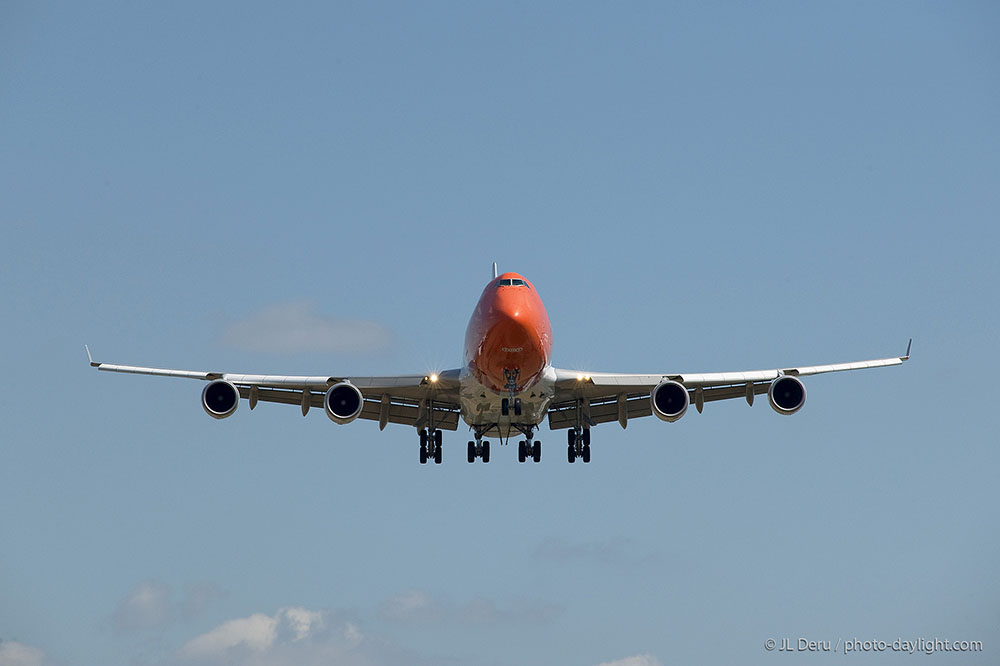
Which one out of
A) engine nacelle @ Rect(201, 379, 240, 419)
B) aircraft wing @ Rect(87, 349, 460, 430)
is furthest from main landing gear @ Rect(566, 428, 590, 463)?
engine nacelle @ Rect(201, 379, 240, 419)

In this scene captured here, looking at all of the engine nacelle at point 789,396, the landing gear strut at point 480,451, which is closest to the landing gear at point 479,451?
the landing gear strut at point 480,451

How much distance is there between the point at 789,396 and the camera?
129ft

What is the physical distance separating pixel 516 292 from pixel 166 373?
1118 cm

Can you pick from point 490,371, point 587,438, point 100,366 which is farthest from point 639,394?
point 100,366

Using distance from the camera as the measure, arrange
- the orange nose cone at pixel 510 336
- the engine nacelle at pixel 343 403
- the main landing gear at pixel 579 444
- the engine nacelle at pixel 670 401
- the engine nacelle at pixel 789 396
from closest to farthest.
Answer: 1. the orange nose cone at pixel 510 336
2. the engine nacelle at pixel 343 403
3. the engine nacelle at pixel 670 401
4. the engine nacelle at pixel 789 396
5. the main landing gear at pixel 579 444

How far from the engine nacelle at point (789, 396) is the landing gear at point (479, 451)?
9.51 meters

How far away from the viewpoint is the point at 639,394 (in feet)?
140

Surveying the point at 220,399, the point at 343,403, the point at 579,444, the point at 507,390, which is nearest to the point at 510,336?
the point at 507,390

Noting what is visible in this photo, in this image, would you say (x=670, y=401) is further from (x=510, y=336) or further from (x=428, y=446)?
(x=428, y=446)

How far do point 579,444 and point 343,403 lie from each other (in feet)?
28.5

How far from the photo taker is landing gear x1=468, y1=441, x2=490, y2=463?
44125mm

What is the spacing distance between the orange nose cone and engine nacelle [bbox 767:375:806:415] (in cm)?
701

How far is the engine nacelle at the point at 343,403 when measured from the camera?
38656 mm

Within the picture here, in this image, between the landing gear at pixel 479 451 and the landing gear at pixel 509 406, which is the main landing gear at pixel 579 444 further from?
the landing gear at pixel 509 406
